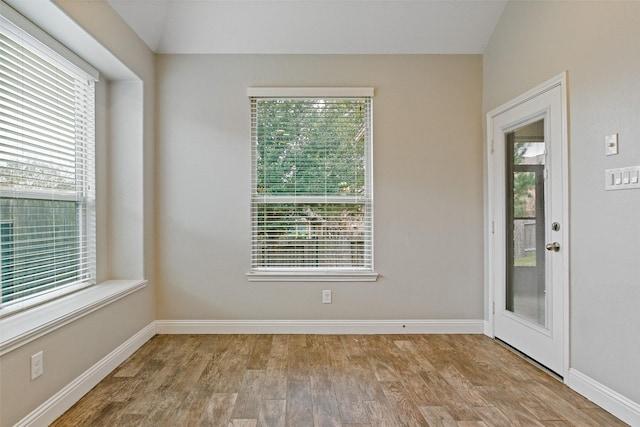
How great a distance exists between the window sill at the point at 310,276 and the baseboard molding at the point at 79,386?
1.09 m

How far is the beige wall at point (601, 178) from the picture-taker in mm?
1955

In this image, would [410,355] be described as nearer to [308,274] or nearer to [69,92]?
[308,274]

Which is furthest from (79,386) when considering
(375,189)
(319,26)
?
(319,26)

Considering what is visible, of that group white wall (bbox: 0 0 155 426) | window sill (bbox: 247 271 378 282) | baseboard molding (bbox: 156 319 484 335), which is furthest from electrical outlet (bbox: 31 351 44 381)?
window sill (bbox: 247 271 378 282)

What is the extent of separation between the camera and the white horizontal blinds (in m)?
3.40

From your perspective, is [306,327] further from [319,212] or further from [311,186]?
[311,186]

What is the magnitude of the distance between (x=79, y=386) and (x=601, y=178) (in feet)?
11.0

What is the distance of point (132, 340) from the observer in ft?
9.61

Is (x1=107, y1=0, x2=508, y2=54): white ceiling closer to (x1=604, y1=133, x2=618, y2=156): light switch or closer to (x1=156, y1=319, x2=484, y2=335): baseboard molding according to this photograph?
(x1=604, y1=133, x2=618, y2=156): light switch

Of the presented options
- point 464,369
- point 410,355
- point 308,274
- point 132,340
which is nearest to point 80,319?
point 132,340

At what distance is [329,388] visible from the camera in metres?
2.35

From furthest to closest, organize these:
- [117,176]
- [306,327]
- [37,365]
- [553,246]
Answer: [306,327] < [117,176] < [553,246] < [37,365]

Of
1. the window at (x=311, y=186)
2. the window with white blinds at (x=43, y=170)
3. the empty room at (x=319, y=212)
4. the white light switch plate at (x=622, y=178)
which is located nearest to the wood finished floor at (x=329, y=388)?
the empty room at (x=319, y=212)

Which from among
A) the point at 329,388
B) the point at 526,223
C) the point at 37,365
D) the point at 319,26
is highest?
the point at 319,26
